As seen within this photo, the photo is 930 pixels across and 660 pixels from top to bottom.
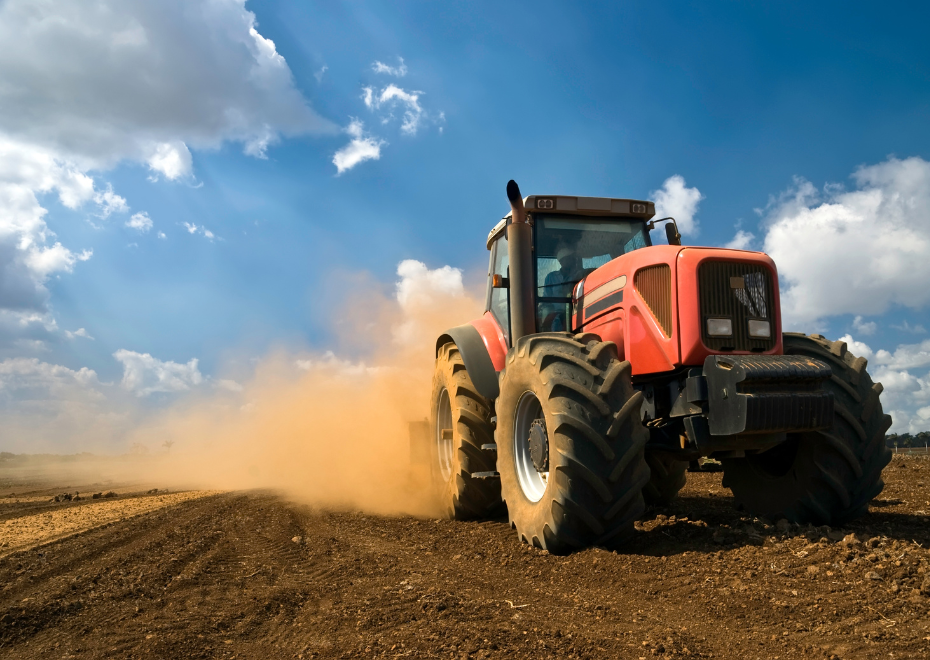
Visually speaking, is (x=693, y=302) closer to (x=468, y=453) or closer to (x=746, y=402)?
(x=746, y=402)

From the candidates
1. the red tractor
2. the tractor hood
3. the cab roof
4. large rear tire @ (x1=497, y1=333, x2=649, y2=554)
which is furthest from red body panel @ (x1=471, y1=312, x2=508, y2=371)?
large rear tire @ (x1=497, y1=333, x2=649, y2=554)

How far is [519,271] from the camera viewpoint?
616 centimetres

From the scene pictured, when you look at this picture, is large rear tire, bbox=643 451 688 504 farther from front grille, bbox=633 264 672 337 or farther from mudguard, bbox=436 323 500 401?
front grille, bbox=633 264 672 337

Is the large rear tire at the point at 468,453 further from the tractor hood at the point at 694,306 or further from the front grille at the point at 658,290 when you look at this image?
the front grille at the point at 658,290

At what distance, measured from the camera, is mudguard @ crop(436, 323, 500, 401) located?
6.71 meters

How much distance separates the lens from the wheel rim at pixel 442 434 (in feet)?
26.4

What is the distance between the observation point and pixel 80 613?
4.00m

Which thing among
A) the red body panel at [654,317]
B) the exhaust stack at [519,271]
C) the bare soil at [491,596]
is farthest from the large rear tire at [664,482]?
the exhaust stack at [519,271]

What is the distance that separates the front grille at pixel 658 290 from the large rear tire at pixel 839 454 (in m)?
1.19

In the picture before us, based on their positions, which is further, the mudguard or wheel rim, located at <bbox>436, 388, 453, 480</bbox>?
wheel rim, located at <bbox>436, 388, 453, 480</bbox>

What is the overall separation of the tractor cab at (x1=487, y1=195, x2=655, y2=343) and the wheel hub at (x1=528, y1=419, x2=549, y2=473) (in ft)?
4.38

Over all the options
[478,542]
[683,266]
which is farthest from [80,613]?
[683,266]

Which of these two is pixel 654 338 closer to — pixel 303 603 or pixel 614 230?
pixel 614 230

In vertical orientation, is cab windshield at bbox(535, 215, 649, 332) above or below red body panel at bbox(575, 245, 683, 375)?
above
